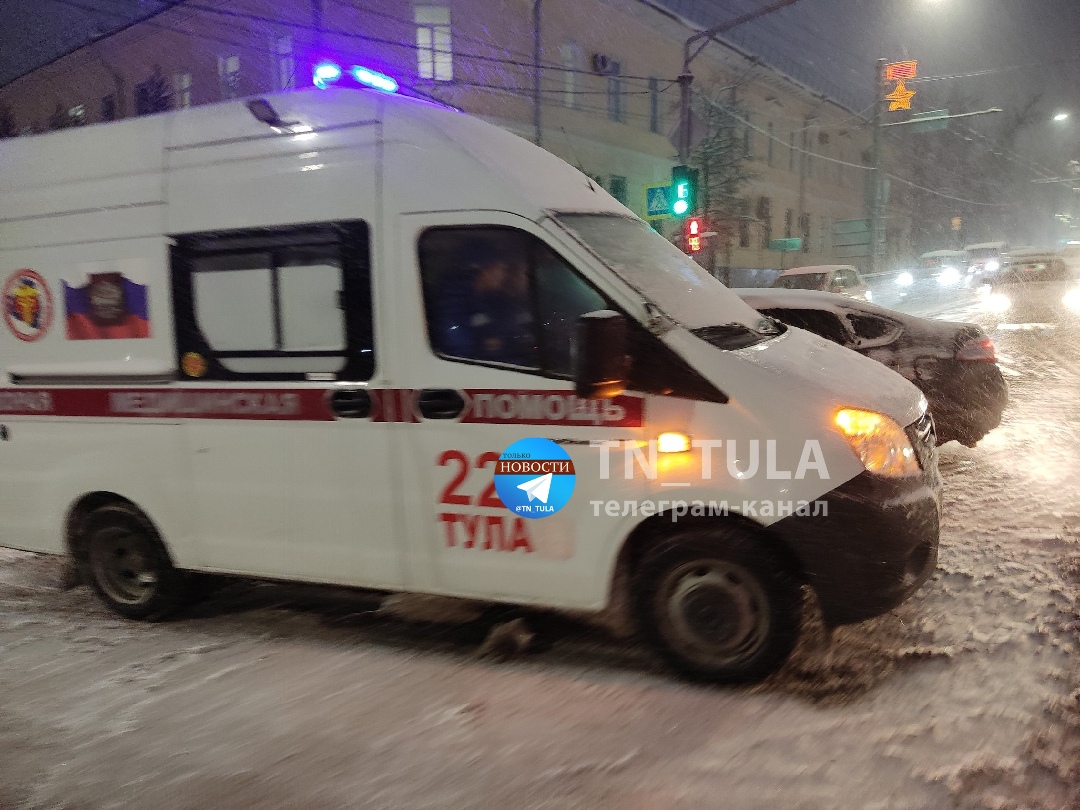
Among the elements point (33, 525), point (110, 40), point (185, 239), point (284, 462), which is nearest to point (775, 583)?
point (284, 462)

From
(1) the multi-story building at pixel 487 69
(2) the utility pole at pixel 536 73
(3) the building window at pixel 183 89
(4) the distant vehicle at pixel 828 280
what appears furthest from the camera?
(3) the building window at pixel 183 89

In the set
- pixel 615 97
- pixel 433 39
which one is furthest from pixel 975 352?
pixel 615 97

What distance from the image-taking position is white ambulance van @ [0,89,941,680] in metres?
3.41

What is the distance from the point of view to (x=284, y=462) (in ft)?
13.6

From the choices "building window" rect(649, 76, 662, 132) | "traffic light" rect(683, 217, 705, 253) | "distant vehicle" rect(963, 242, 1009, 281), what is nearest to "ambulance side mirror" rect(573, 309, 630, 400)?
"traffic light" rect(683, 217, 705, 253)

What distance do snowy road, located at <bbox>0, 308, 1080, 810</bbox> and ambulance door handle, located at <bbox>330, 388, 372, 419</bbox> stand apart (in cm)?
128

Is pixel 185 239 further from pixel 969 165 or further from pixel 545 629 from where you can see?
pixel 969 165

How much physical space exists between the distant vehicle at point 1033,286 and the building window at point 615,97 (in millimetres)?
12328

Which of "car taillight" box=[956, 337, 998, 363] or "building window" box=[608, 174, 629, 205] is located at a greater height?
"building window" box=[608, 174, 629, 205]

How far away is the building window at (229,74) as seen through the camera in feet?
75.7

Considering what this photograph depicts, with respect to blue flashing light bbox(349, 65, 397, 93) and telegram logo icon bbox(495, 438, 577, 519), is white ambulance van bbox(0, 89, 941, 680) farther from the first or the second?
blue flashing light bbox(349, 65, 397, 93)

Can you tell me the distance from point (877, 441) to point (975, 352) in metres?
3.98

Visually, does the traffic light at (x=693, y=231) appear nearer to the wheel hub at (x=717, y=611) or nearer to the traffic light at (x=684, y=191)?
the traffic light at (x=684, y=191)

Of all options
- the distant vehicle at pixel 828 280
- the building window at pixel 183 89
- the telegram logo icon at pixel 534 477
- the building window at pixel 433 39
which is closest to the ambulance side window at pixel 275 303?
the telegram logo icon at pixel 534 477
